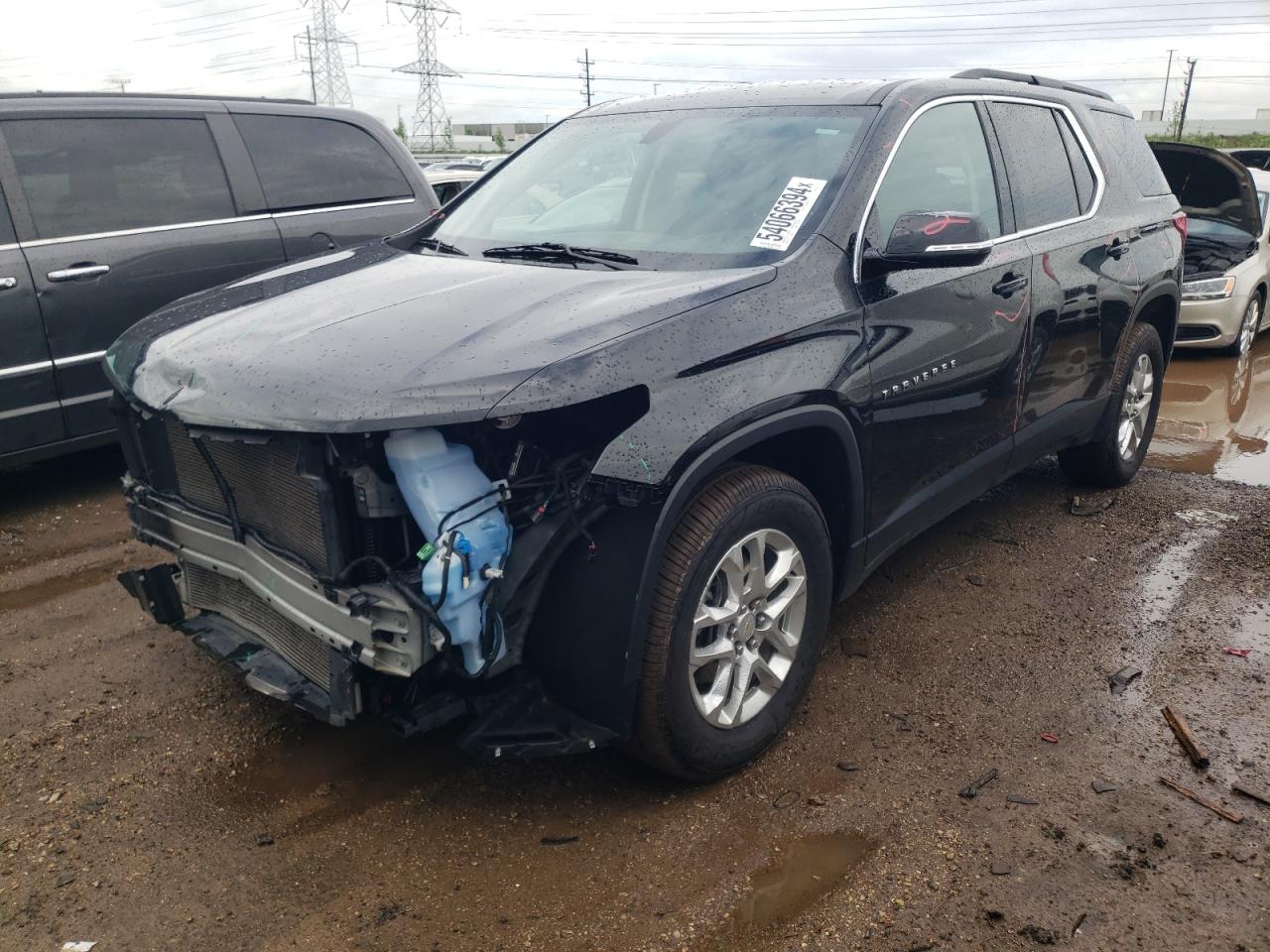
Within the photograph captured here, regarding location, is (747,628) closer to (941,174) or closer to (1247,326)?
(941,174)


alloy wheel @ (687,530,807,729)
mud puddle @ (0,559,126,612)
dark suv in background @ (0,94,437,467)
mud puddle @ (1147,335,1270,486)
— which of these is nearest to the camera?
alloy wheel @ (687,530,807,729)

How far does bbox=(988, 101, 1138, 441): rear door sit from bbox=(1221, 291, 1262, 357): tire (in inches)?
199

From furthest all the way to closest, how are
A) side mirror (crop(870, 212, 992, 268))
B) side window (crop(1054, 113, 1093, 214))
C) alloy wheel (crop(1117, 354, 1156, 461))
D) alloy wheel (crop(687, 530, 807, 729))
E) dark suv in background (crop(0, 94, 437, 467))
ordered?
alloy wheel (crop(1117, 354, 1156, 461)), dark suv in background (crop(0, 94, 437, 467)), side window (crop(1054, 113, 1093, 214)), side mirror (crop(870, 212, 992, 268)), alloy wheel (crop(687, 530, 807, 729))

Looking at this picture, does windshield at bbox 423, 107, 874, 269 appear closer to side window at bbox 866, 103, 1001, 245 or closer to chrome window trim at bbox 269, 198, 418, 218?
side window at bbox 866, 103, 1001, 245

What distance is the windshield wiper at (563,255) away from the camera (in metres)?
3.12

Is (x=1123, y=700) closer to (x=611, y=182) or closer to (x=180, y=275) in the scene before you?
(x=611, y=182)

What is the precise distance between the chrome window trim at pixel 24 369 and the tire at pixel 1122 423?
16.0 ft

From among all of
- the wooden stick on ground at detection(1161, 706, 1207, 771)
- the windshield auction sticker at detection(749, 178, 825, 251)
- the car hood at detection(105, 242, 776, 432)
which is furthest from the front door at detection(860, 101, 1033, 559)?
the wooden stick on ground at detection(1161, 706, 1207, 771)

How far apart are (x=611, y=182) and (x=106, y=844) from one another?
2645 millimetres

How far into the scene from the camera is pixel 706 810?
281cm

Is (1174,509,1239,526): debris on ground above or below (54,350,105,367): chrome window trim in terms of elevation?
below

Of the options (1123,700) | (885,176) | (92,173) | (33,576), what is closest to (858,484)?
(885,176)

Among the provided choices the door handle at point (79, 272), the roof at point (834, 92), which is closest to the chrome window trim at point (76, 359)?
the door handle at point (79, 272)

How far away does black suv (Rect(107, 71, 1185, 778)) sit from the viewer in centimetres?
237
